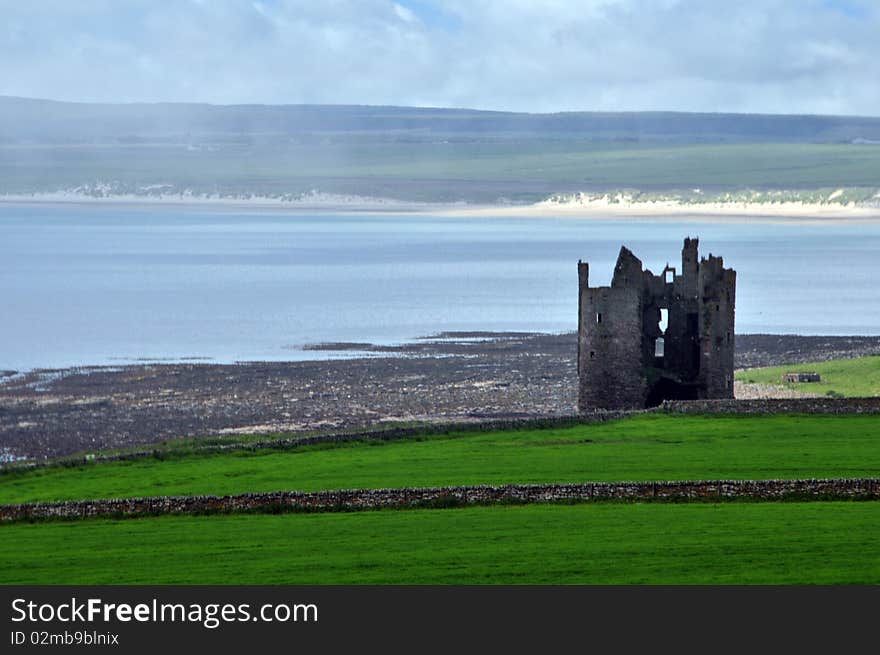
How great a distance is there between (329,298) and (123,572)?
102588 mm

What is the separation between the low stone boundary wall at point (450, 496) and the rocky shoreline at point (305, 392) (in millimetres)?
18355

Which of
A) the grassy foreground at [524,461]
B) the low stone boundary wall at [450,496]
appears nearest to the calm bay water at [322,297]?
the grassy foreground at [524,461]

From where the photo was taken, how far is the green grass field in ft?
202

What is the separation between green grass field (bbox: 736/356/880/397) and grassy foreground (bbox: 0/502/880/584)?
27410 millimetres

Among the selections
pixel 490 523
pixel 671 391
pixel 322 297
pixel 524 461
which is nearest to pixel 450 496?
pixel 490 523

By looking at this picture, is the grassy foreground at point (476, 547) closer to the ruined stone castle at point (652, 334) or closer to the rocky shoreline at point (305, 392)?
the ruined stone castle at point (652, 334)

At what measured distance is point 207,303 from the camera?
127 meters

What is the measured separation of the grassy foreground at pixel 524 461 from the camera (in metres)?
39.0

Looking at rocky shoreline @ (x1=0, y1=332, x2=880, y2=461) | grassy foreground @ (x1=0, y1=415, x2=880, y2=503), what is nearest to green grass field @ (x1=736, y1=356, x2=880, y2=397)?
rocky shoreline @ (x1=0, y1=332, x2=880, y2=461)

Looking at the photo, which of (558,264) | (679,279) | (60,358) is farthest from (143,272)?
(679,279)

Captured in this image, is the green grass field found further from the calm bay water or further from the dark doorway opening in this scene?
the calm bay water

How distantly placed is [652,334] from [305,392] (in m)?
20.4

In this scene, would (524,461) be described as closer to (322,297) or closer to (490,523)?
(490,523)

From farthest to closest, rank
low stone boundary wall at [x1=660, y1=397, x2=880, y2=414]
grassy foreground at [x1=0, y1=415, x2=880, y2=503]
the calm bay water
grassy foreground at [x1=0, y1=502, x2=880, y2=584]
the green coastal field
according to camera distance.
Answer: the calm bay water → low stone boundary wall at [x1=660, y1=397, x2=880, y2=414] → grassy foreground at [x1=0, y1=415, x2=880, y2=503] → the green coastal field → grassy foreground at [x1=0, y1=502, x2=880, y2=584]
